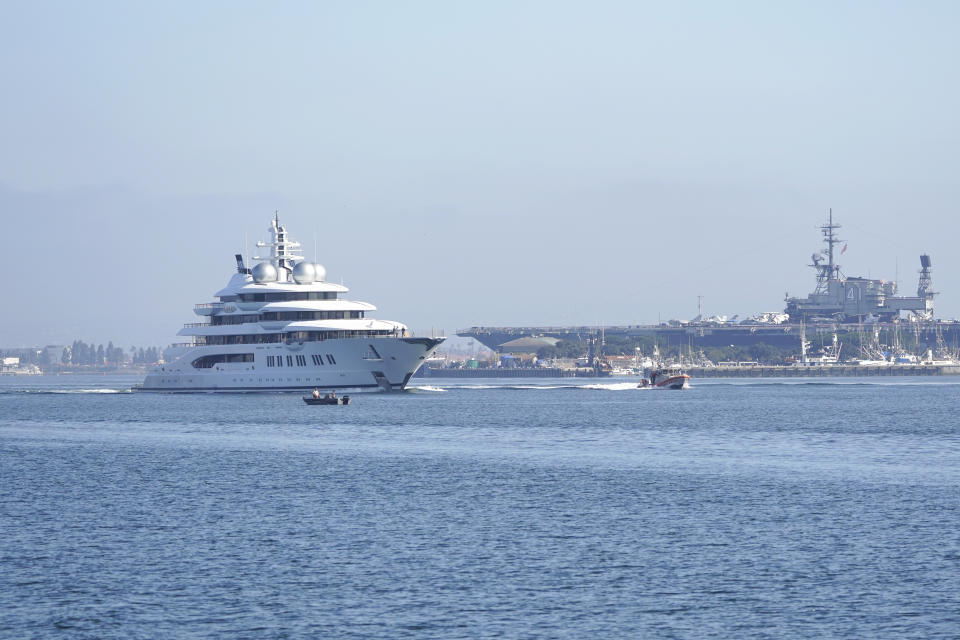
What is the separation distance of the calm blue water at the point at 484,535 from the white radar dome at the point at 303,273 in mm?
44247

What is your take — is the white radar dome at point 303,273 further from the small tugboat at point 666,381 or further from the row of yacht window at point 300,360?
the small tugboat at point 666,381

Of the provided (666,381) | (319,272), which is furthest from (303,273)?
(666,381)

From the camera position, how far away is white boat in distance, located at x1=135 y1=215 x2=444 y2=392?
4427 inches

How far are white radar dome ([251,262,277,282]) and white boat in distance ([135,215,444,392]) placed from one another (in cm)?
10

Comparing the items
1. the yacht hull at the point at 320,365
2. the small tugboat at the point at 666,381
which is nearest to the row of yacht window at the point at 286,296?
the yacht hull at the point at 320,365

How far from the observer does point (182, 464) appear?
197 feet

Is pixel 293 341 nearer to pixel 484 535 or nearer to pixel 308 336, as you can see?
pixel 308 336

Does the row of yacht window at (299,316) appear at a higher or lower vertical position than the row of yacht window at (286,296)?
lower

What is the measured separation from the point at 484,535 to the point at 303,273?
84521 mm

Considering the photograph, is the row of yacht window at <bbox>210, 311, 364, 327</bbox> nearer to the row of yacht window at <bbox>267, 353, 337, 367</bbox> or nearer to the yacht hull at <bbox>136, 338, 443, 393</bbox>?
the yacht hull at <bbox>136, 338, 443, 393</bbox>

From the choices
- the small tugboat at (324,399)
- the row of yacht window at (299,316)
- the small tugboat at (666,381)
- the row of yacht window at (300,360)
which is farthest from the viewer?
the small tugboat at (666,381)

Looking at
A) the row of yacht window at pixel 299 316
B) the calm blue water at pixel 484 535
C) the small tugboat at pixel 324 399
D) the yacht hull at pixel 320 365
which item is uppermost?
the row of yacht window at pixel 299 316

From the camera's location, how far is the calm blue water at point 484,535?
2700 centimetres

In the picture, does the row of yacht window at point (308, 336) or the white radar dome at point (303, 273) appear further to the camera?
the white radar dome at point (303, 273)
